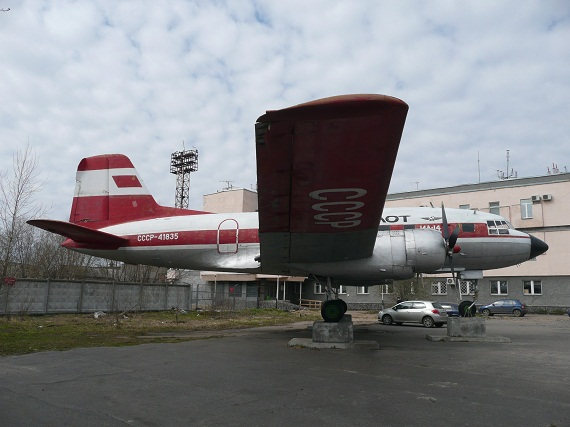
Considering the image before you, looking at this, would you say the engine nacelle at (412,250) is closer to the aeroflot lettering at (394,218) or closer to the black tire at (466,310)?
the aeroflot lettering at (394,218)

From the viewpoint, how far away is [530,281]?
125 feet

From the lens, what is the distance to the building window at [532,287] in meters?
37.7

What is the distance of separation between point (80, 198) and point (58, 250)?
21.5 metres

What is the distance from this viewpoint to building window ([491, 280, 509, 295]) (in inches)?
1543

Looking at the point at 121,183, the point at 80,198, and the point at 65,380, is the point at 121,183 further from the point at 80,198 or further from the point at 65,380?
the point at 65,380

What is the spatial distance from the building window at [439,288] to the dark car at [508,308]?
5787mm

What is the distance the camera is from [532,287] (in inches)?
1496

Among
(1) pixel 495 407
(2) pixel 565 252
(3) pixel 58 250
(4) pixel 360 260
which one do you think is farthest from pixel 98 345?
(2) pixel 565 252

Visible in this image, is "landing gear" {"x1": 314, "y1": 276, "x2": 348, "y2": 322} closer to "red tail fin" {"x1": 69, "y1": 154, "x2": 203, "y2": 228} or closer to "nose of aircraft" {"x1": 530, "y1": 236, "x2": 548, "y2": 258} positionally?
"red tail fin" {"x1": 69, "y1": 154, "x2": 203, "y2": 228}

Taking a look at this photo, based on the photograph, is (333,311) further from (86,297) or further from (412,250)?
(86,297)

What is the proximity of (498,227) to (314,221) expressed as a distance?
8133 mm

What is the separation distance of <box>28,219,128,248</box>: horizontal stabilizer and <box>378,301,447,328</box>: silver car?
1497 cm

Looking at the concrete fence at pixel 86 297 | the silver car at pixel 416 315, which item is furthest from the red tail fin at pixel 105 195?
the silver car at pixel 416 315

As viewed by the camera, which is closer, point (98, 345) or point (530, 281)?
point (98, 345)
